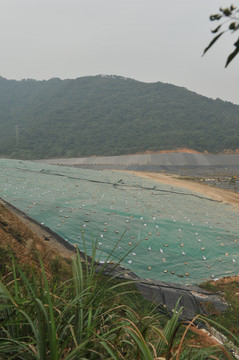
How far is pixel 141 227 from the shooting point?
9.03m

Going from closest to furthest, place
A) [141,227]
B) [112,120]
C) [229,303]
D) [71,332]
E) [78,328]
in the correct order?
[71,332], [78,328], [229,303], [141,227], [112,120]

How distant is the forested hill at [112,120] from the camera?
67.1 metres

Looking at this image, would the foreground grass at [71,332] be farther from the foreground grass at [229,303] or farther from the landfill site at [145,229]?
the foreground grass at [229,303]

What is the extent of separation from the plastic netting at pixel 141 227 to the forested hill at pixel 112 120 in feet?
166

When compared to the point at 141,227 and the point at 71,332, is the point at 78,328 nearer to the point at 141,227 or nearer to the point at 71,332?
the point at 71,332

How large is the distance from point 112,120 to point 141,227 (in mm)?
83781

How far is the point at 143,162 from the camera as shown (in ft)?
163

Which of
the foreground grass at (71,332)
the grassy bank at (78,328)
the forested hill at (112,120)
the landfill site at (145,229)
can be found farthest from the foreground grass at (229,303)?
the forested hill at (112,120)

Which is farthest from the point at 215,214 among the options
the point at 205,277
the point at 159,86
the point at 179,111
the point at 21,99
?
the point at 21,99

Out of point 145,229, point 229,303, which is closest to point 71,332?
point 229,303

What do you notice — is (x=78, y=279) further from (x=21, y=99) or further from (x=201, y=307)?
(x=21, y=99)

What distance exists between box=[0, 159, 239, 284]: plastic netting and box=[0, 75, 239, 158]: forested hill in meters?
50.6

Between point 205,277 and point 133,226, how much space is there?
2.87 metres

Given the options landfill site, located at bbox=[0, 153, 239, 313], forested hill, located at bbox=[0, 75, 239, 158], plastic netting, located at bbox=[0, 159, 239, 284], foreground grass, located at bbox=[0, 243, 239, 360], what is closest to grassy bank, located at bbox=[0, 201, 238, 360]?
foreground grass, located at bbox=[0, 243, 239, 360]
